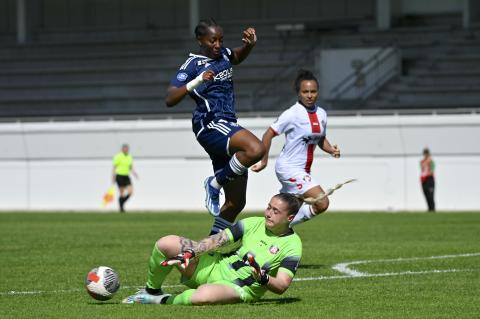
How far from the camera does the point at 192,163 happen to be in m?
34.8

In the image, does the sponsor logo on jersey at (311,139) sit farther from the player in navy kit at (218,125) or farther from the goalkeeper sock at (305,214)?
the player in navy kit at (218,125)

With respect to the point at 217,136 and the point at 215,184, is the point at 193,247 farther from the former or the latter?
the point at 217,136

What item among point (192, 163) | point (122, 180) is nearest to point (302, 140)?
point (122, 180)

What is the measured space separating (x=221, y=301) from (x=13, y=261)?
5935 millimetres

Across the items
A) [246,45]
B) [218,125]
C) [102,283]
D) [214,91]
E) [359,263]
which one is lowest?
[359,263]

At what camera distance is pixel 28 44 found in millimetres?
46250

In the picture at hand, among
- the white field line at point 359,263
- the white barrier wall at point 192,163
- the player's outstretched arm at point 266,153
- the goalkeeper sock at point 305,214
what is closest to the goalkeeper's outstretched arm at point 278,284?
the player's outstretched arm at point 266,153

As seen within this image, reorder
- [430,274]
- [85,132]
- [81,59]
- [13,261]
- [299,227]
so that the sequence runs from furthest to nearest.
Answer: [81,59] → [85,132] → [299,227] → [13,261] → [430,274]

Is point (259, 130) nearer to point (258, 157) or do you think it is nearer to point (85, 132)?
point (85, 132)

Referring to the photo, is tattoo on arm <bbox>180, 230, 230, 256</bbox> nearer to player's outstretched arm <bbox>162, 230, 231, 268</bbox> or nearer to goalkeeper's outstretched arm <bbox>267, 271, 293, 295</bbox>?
player's outstretched arm <bbox>162, 230, 231, 268</bbox>

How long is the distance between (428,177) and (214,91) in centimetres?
2022

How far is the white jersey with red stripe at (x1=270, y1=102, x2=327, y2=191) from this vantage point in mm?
13805

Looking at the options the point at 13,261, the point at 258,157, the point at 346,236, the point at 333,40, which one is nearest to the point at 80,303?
the point at 258,157

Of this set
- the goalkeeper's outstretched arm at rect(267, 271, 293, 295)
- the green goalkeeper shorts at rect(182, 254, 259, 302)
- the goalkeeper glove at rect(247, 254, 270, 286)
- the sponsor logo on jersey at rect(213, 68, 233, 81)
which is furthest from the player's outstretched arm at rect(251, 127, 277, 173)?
the goalkeeper glove at rect(247, 254, 270, 286)
